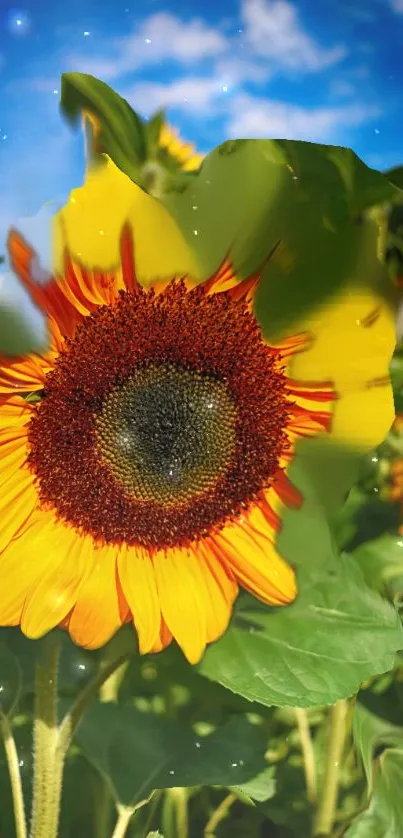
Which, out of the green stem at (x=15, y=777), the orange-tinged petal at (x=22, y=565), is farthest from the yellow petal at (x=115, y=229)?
the green stem at (x=15, y=777)

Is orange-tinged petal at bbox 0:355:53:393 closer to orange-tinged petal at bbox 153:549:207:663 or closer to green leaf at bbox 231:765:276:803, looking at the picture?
orange-tinged petal at bbox 153:549:207:663

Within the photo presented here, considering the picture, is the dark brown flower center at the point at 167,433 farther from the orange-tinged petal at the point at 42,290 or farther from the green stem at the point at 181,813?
the green stem at the point at 181,813

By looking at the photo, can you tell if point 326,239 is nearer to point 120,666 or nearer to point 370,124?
point 370,124

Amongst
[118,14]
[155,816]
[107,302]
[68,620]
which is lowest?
[155,816]

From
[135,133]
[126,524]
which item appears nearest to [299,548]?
[126,524]

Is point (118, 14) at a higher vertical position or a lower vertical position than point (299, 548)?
higher

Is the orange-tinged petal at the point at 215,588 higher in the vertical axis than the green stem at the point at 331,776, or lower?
higher

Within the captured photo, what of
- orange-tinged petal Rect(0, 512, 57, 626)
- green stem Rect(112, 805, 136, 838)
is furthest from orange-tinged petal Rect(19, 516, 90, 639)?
green stem Rect(112, 805, 136, 838)
